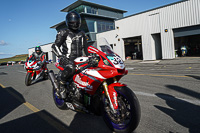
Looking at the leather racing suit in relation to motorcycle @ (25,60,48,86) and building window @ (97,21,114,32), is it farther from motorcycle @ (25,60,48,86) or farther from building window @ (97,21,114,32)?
building window @ (97,21,114,32)

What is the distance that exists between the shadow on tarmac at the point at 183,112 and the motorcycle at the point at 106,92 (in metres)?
0.99

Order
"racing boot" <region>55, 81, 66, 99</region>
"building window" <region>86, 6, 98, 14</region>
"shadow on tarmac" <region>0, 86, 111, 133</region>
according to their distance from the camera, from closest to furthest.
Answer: "shadow on tarmac" <region>0, 86, 111, 133</region> → "racing boot" <region>55, 81, 66, 99</region> → "building window" <region>86, 6, 98, 14</region>

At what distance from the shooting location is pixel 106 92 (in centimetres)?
262

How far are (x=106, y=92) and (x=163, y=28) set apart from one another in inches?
690

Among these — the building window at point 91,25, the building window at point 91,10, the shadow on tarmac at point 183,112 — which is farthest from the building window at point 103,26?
the shadow on tarmac at point 183,112

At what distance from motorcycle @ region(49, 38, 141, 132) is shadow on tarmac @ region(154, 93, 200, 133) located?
99 cm

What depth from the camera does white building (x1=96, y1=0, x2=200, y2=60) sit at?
15984 millimetres

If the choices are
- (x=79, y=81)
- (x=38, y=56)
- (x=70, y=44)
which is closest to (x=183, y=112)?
(x=79, y=81)

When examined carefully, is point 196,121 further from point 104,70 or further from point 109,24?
point 109,24

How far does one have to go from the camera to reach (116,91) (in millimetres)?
2568

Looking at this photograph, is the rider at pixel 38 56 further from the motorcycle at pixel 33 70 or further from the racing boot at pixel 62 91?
the racing boot at pixel 62 91

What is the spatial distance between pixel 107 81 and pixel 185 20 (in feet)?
54.5

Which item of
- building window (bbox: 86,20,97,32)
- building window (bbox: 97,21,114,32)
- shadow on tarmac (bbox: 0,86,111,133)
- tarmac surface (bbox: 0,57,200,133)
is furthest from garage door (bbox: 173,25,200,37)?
building window (bbox: 97,21,114,32)

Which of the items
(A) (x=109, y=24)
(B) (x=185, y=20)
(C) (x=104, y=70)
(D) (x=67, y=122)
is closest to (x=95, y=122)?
(D) (x=67, y=122)
